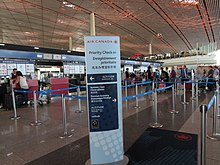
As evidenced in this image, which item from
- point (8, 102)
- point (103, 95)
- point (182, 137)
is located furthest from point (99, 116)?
point (8, 102)

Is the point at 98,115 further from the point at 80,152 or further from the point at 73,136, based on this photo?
the point at 73,136

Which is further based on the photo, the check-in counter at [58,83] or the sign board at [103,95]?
the check-in counter at [58,83]

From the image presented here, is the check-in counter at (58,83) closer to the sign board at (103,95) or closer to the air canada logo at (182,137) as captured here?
the air canada logo at (182,137)

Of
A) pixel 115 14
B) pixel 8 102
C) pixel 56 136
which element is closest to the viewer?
pixel 56 136

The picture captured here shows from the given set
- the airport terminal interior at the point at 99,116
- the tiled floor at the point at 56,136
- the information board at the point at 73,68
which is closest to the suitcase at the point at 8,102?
the airport terminal interior at the point at 99,116

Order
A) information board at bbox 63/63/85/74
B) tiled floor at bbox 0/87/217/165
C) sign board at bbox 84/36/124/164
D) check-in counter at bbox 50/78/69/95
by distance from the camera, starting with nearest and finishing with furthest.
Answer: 1. sign board at bbox 84/36/124/164
2. tiled floor at bbox 0/87/217/165
3. check-in counter at bbox 50/78/69/95
4. information board at bbox 63/63/85/74

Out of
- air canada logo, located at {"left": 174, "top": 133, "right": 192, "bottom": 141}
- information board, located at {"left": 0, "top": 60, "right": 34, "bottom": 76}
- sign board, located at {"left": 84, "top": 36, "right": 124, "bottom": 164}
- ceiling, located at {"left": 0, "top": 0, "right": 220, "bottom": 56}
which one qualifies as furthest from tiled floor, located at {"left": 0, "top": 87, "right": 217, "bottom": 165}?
ceiling, located at {"left": 0, "top": 0, "right": 220, "bottom": 56}

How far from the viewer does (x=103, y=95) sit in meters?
2.35

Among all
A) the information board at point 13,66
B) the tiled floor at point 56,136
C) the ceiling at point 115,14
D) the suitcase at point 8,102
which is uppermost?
the ceiling at point 115,14

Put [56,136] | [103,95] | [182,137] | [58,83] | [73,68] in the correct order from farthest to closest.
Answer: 1. [73,68]
2. [58,83]
3. [56,136]
4. [182,137]
5. [103,95]

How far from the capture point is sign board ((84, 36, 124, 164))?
7.54 ft

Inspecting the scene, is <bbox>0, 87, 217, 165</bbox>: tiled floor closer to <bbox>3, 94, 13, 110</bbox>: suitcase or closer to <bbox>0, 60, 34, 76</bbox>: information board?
<bbox>3, 94, 13, 110</bbox>: suitcase

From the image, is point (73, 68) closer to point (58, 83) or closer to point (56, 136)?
point (58, 83)

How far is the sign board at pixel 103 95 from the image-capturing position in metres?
2.30
